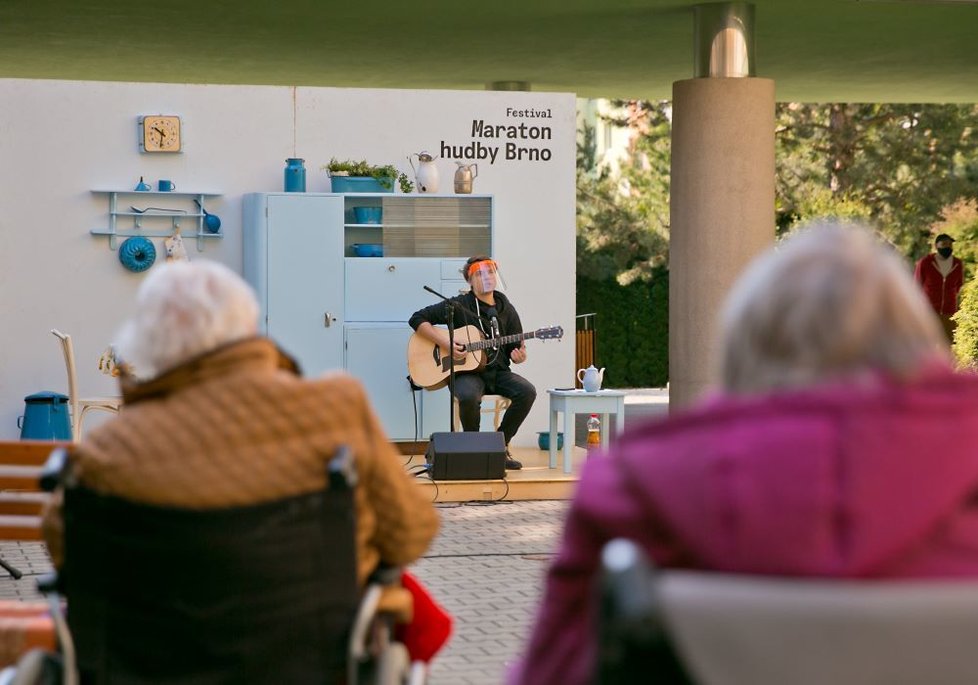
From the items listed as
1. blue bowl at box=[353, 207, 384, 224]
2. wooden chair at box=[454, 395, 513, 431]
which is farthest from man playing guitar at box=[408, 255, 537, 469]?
blue bowl at box=[353, 207, 384, 224]

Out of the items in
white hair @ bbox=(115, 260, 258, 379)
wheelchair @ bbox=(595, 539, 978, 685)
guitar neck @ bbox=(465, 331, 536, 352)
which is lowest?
wheelchair @ bbox=(595, 539, 978, 685)

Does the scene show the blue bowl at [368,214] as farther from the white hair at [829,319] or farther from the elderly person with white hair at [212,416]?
the white hair at [829,319]

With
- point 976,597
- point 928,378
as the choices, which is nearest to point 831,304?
point 928,378

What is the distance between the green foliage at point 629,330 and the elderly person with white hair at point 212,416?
19729 mm

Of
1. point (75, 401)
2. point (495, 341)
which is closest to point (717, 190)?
point (495, 341)

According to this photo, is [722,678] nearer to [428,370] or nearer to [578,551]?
[578,551]

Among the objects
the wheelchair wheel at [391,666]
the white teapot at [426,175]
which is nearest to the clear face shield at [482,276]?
the white teapot at [426,175]

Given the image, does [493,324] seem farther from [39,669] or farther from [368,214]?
[39,669]

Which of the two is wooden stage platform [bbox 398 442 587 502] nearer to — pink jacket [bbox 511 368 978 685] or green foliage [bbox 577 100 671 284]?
pink jacket [bbox 511 368 978 685]

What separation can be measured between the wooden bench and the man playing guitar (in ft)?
20.8

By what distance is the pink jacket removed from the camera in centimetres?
184

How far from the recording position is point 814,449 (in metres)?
1.86

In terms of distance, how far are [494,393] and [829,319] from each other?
353 inches

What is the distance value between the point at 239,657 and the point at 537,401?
9589mm
